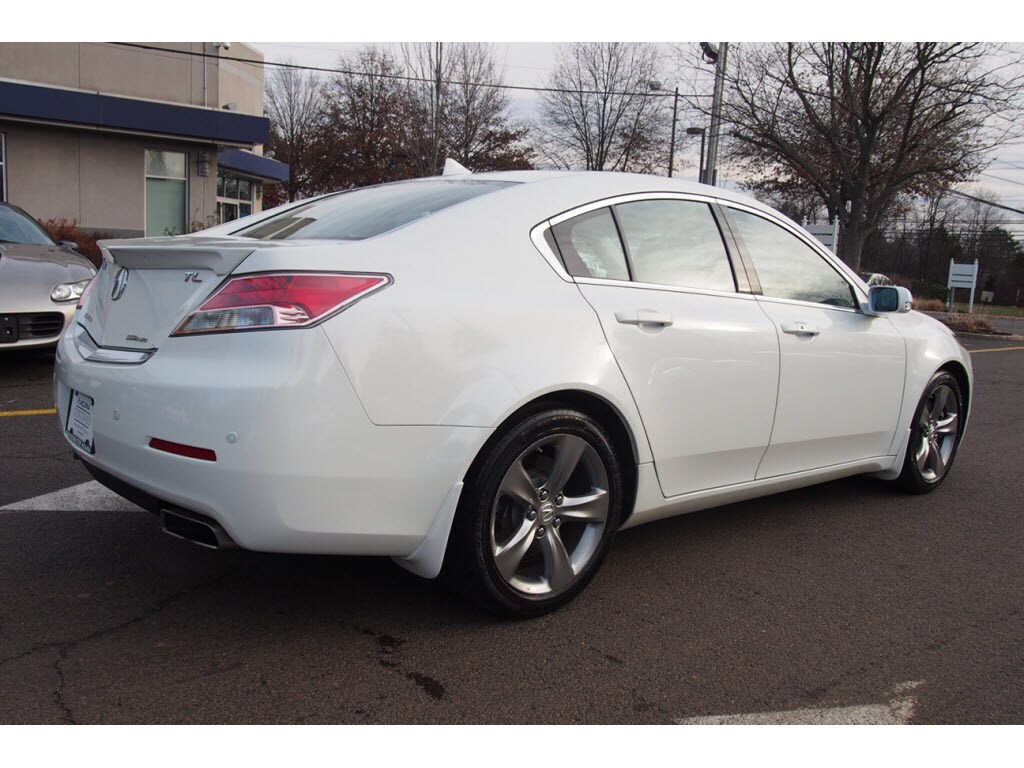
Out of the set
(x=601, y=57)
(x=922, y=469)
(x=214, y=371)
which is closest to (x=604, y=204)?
(x=214, y=371)

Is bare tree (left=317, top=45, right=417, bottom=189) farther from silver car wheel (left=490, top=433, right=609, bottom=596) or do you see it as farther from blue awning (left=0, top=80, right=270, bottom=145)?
silver car wheel (left=490, top=433, right=609, bottom=596)

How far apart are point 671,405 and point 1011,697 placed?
139cm

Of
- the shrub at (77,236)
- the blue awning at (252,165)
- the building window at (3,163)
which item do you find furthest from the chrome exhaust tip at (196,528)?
the blue awning at (252,165)

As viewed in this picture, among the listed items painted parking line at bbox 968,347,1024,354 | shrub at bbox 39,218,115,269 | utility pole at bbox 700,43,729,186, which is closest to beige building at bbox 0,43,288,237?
shrub at bbox 39,218,115,269

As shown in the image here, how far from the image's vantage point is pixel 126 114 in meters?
18.8


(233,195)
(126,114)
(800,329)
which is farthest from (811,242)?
(233,195)

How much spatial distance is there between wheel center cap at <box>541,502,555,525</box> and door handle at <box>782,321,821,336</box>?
1423 mm

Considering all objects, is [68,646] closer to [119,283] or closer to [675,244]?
[119,283]

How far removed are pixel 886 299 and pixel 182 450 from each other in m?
3.32

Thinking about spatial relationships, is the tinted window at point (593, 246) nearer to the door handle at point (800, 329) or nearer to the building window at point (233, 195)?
the door handle at point (800, 329)

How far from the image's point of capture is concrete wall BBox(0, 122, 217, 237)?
18.6 metres

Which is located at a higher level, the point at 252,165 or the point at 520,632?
the point at 252,165

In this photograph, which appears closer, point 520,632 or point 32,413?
point 520,632

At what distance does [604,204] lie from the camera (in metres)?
3.32
